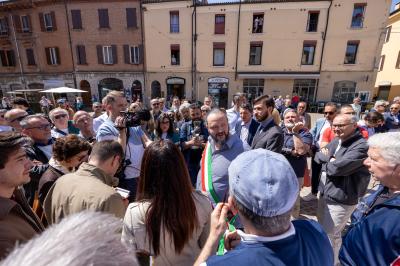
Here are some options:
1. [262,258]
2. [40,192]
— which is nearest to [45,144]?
[40,192]

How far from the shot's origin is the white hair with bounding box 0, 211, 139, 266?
456 mm

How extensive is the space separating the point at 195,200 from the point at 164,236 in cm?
30

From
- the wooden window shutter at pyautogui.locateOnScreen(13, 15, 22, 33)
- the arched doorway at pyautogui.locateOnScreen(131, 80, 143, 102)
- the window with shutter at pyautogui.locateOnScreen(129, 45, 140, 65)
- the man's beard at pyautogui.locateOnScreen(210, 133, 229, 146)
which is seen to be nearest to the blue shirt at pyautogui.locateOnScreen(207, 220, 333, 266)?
the man's beard at pyautogui.locateOnScreen(210, 133, 229, 146)

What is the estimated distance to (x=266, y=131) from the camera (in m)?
2.85

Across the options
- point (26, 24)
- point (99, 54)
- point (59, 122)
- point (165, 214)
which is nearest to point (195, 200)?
point (165, 214)

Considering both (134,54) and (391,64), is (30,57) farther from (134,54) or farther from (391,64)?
(391,64)

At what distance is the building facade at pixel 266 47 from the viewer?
17219 millimetres

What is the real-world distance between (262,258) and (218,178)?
1.51 metres

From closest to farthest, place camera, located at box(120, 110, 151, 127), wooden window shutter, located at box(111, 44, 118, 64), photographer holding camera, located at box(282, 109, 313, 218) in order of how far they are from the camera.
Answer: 1. camera, located at box(120, 110, 151, 127)
2. photographer holding camera, located at box(282, 109, 313, 218)
3. wooden window shutter, located at box(111, 44, 118, 64)

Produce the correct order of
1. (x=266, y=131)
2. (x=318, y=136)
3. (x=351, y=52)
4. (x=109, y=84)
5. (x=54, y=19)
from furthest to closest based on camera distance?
(x=109, y=84)
(x=54, y=19)
(x=351, y=52)
(x=318, y=136)
(x=266, y=131)

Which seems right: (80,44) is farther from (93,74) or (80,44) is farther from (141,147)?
(141,147)

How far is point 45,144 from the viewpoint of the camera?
2.80 m

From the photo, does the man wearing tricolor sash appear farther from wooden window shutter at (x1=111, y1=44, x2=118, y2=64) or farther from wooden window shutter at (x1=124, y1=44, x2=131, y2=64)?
wooden window shutter at (x1=111, y1=44, x2=118, y2=64)

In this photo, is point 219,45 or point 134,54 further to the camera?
point 134,54
